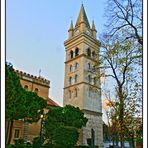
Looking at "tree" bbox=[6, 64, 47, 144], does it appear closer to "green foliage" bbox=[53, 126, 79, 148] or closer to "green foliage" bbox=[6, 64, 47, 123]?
"green foliage" bbox=[6, 64, 47, 123]

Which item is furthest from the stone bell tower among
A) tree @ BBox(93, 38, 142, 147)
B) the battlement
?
tree @ BBox(93, 38, 142, 147)

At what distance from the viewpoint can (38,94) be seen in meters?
13.6

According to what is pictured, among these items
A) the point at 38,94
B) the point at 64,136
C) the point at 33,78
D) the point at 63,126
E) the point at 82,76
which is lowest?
the point at 64,136

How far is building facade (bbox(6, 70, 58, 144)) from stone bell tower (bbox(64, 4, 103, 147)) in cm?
240

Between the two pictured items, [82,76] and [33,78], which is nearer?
[33,78]

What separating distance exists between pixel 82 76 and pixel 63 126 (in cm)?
672

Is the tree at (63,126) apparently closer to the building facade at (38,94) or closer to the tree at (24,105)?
the tree at (24,105)

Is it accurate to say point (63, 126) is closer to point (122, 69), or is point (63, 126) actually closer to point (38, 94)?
point (38, 94)

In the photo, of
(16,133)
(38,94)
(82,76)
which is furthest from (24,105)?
(82,76)
